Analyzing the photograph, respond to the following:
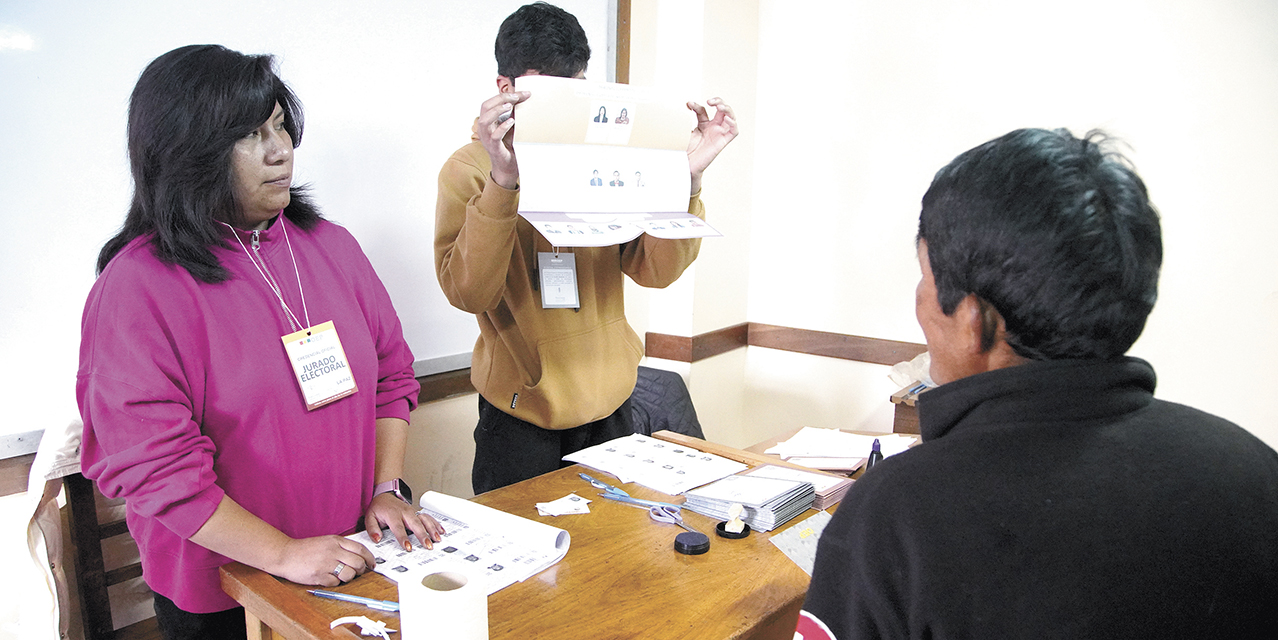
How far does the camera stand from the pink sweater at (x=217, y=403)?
122 cm

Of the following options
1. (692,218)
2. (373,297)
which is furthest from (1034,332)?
(373,297)

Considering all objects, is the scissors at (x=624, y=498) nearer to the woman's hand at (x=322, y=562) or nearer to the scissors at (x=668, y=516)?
the scissors at (x=668, y=516)

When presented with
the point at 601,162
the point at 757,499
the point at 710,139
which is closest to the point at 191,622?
the point at 757,499

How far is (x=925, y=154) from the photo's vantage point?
328 cm

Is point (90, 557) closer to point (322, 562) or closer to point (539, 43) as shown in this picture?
point (322, 562)

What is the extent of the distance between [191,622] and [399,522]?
1.31 ft

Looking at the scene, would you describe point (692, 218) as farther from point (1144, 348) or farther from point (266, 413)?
point (1144, 348)

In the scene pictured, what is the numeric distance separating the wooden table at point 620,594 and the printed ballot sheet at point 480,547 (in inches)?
0.9

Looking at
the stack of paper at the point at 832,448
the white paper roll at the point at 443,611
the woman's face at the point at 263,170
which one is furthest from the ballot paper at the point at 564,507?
the woman's face at the point at 263,170

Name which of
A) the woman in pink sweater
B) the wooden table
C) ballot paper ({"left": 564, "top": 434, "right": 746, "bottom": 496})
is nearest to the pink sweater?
the woman in pink sweater

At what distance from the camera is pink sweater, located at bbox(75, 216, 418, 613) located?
1219mm

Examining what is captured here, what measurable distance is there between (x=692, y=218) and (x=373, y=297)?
0.77 meters

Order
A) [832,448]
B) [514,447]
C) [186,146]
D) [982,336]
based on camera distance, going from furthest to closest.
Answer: [832,448]
[514,447]
[186,146]
[982,336]

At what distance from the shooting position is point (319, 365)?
1445 mm
